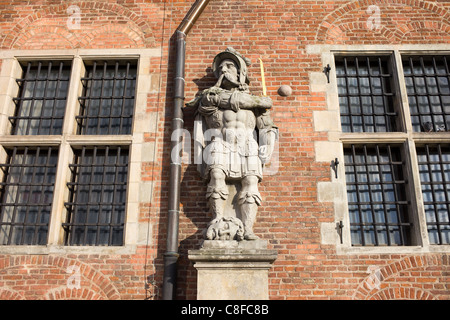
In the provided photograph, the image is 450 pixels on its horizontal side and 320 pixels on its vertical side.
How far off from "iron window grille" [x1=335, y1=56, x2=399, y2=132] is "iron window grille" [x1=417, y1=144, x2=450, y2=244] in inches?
25.5

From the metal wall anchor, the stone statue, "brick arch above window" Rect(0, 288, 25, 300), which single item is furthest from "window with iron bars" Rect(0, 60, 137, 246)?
the metal wall anchor

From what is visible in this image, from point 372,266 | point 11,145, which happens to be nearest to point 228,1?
point 11,145

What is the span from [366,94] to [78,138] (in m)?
4.49

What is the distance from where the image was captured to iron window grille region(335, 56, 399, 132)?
291 inches

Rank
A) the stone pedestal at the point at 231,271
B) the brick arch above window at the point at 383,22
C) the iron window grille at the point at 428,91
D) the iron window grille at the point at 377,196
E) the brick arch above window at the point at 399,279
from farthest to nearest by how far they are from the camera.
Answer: the brick arch above window at the point at 383,22, the iron window grille at the point at 428,91, the iron window grille at the point at 377,196, the brick arch above window at the point at 399,279, the stone pedestal at the point at 231,271

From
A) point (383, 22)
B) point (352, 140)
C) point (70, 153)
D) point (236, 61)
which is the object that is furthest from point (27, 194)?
point (383, 22)

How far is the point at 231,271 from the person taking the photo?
5.87 metres

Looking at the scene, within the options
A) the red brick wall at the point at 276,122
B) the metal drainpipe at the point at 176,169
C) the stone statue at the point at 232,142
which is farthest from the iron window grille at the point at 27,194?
Result: the stone statue at the point at 232,142

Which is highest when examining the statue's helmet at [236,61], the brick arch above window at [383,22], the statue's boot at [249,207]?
the brick arch above window at [383,22]

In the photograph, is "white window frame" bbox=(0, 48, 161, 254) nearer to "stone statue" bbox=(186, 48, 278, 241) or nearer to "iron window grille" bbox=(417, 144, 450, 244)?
"stone statue" bbox=(186, 48, 278, 241)

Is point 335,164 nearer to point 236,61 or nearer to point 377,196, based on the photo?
point 377,196

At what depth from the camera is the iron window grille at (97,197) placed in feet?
22.4

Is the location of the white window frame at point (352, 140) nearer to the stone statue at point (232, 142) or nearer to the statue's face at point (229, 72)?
the stone statue at point (232, 142)

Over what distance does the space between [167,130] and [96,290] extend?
2.48 metres
